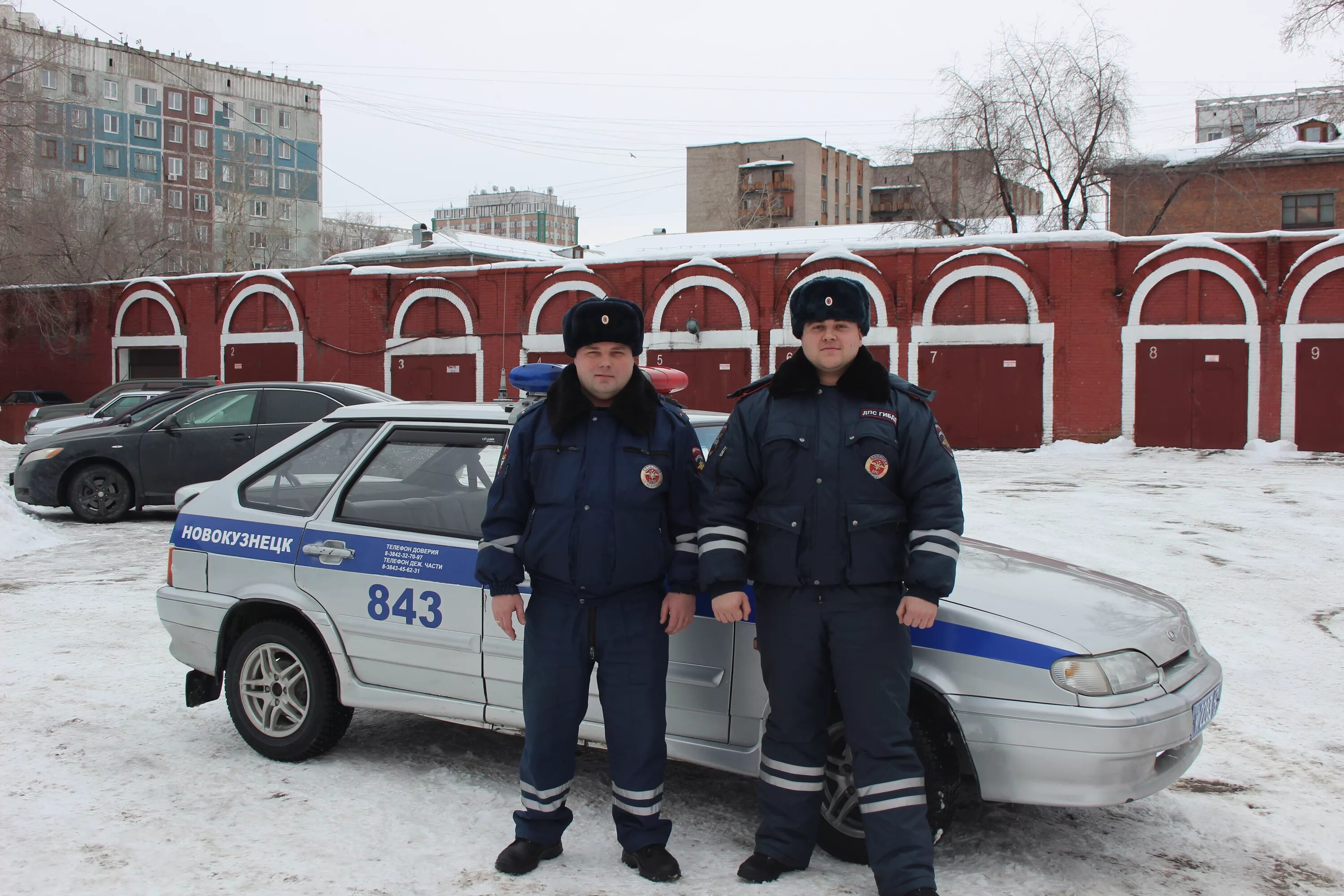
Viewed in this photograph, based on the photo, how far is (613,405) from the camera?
11.4 ft

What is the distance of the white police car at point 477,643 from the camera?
3299mm

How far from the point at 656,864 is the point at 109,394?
76.0 ft

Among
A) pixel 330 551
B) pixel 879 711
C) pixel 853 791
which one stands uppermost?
pixel 330 551

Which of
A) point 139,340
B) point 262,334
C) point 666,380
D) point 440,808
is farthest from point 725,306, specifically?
point 440,808

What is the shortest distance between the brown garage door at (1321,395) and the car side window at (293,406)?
19920 millimetres

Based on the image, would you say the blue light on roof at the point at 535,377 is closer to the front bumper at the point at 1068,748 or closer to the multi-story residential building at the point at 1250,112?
the front bumper at the point at 1068,748

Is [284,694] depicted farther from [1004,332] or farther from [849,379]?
[1004,332]

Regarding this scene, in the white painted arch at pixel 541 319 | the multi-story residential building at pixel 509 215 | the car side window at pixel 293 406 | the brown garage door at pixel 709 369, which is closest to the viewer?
the car side window at pixel 293 406

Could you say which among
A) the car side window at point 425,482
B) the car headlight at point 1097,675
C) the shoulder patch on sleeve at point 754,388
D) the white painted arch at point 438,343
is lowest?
the car headlight at point 1097,675

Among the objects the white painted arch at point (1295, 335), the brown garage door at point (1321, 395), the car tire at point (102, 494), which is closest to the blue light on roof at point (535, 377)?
the car tire at point (102, 494)

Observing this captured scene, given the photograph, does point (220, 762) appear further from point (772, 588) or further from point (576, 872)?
point (772, 588)

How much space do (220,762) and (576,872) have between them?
6.24 feet

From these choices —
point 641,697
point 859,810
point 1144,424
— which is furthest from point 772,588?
point 1144,424

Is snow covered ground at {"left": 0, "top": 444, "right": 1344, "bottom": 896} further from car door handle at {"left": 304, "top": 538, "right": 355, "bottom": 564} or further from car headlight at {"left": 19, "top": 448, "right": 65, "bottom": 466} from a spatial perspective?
car headlight at {"left": 19, "top": 448, "right": 65, "bottom": 466}
